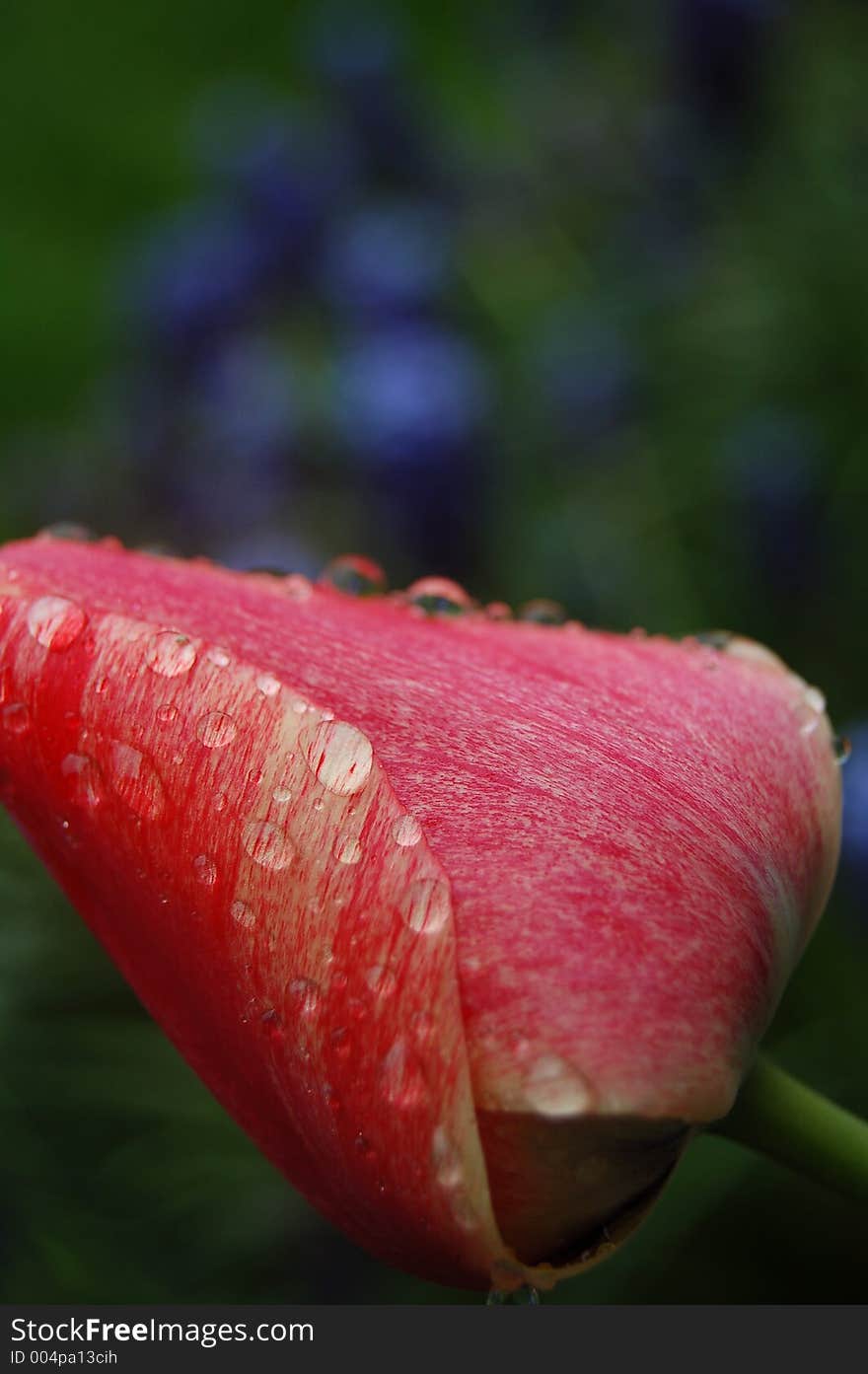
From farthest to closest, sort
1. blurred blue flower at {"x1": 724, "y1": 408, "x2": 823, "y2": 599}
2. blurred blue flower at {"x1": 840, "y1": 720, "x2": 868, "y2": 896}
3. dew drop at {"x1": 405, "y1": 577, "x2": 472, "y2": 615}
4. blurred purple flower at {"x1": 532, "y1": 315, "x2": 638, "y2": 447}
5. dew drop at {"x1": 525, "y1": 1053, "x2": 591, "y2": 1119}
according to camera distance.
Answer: blurred purple flower at {"x1": 532, "y1": 315, "x2": 638, "y2": 447} → blurred blue flower at {"x1": 724, "y1": 408, "x2": 823, "y2": 599} → blurred blue flower at {"x1": 840, "y1": 720, "x2": 868, "y2": 896} → dew drop at {"x1": 405, "y1": 577, "x2": 472, "y2": 615} → dew drop at {"x1": 525, "y1": 1053, "x2": 591, "y2": 1119}

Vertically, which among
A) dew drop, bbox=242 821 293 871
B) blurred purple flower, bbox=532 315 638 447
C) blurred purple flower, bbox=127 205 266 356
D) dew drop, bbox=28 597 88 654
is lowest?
blurred purple flower, bbox=127 205 266 356

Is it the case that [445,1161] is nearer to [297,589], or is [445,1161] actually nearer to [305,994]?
[305,994]

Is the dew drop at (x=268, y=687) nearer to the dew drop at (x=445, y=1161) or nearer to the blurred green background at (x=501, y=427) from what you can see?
the dew drop at (x=445, y=1161)

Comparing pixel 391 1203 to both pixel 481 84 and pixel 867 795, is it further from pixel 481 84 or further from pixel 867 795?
pixel 481 84

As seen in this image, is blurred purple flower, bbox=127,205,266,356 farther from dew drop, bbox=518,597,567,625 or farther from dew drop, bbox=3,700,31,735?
dew drop, bbox=3,700,31,735

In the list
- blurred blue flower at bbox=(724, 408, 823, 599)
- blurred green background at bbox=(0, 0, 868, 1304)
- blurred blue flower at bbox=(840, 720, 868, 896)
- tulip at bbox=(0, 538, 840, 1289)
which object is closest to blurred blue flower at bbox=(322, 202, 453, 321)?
blurred green background at bbox=(0, 0, 868, 1304)

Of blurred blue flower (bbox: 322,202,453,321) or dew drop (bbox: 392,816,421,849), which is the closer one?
dew drop (bbox: 392,816,421,849)

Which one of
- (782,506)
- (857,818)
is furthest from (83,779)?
(782,506)
